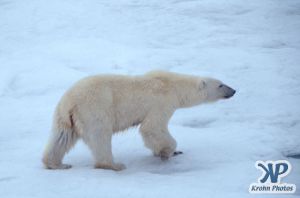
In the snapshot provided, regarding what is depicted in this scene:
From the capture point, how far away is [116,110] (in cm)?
688

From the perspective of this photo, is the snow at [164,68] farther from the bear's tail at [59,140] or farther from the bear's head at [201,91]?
the bear's head at [201,91]

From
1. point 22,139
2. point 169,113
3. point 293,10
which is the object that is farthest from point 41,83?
point 293,10

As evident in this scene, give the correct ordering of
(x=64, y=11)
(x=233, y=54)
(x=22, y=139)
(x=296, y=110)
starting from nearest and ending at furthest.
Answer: (x=22, y=139) < (x=296, y=110) < (x=233, y=54) < (x=64, y=11)

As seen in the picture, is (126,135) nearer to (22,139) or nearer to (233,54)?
(22,139)

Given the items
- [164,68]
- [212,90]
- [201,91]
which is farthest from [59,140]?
[164,68]

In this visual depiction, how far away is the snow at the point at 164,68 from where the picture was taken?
6.14 m

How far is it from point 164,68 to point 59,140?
5190 mm

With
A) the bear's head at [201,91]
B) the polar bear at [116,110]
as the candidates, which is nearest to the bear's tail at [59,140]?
the polar bear at [116,110]

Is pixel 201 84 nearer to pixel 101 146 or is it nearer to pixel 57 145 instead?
pixel 101 146

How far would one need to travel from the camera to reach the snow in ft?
20.1

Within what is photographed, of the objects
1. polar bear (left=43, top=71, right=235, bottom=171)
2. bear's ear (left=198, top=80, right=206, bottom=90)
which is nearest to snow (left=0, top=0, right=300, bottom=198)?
polar bear (left=43, top=71, right=235, bottom=171)

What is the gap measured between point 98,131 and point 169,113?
1.19m

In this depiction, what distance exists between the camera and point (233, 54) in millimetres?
12297

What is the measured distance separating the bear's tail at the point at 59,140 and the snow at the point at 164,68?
0.89 feet
